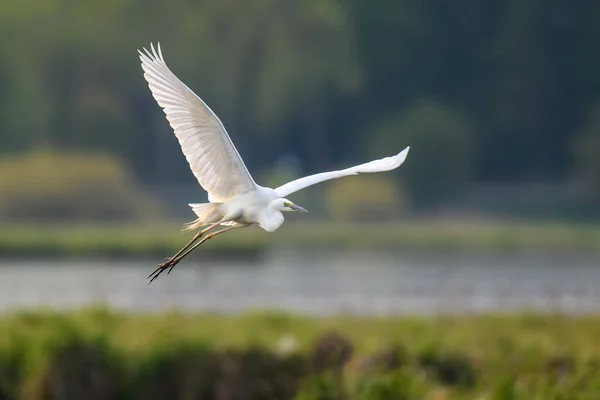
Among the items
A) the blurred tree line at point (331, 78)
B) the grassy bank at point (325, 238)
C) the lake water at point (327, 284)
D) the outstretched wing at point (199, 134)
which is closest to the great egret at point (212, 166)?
the outstretched wing at point (199, 134)

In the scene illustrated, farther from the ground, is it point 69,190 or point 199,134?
point 69,190

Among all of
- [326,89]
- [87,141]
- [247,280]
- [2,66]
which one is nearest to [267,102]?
[326,89]

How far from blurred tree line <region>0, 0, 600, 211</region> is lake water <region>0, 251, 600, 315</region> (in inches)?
221

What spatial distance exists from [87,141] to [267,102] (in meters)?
4.54

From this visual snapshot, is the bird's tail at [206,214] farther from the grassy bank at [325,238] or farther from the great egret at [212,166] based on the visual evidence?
the grassy bank at [325,238]

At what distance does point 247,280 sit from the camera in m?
23.2

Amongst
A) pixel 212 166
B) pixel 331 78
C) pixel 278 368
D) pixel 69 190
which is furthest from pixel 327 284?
pixel 212 166

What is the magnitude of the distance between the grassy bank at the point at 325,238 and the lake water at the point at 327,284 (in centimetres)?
57

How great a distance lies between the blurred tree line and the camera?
113 ft

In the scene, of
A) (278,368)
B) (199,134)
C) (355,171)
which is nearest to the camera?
(199,134)

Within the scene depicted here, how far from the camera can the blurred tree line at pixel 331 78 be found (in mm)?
34375

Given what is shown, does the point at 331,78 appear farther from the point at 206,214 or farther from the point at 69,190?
the point at 206,214

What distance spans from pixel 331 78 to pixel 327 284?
13.0 m

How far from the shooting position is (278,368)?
404 inches
